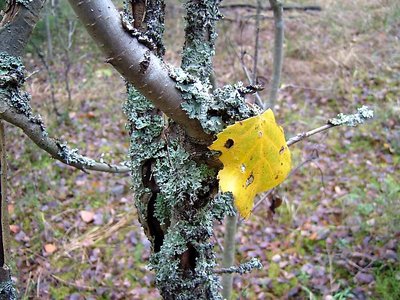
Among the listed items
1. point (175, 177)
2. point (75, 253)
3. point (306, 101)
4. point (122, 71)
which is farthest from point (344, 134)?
point (122, 71)

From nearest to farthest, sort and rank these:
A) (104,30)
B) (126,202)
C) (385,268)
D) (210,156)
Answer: (104,30) < (210,156) < (385,268) < (126,202)

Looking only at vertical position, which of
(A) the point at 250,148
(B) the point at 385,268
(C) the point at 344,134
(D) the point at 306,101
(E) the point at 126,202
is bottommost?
(A) the point at 250,148

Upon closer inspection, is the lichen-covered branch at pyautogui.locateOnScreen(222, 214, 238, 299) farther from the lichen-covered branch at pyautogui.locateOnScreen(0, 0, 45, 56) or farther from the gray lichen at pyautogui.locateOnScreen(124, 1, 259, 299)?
the lichen-covered branch at pyautogui.locateOnScreen(0, 0, 45, 56)

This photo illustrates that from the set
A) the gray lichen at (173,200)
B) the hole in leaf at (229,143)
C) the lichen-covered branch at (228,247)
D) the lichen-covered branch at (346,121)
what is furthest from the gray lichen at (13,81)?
the lichen-covered branch at (228,247)

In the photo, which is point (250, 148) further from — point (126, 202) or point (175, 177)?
point (126, 202)

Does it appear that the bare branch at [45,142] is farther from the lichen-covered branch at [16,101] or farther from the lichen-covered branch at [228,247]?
the lichen-covered branch at [228,247]

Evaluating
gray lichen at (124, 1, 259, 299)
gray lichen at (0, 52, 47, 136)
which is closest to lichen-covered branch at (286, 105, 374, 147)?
gray lichen at (124, 1, 259, 299)

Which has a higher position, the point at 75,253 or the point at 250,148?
the point at 75,253
